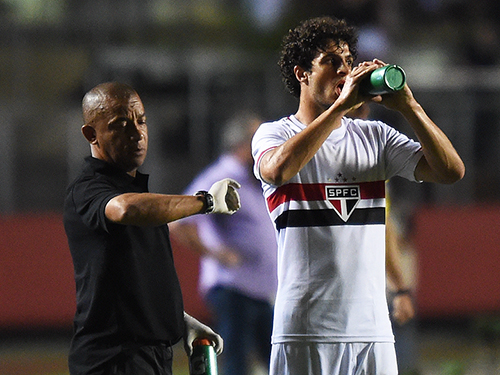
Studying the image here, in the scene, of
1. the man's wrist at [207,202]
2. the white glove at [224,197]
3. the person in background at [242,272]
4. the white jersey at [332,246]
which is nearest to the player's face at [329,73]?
the white jersey at [332,246]

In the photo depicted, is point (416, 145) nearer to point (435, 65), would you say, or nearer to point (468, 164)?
point (468, 164)

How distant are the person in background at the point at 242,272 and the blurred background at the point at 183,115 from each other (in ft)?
12.1

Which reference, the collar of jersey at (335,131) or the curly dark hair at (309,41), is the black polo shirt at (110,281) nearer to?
the collar of jersey at (335,131)

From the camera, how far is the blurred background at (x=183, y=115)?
9.16 m

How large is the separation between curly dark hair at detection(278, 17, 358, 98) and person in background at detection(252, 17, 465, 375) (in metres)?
0.11

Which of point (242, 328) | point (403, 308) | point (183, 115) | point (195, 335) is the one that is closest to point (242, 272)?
point (242, 328)

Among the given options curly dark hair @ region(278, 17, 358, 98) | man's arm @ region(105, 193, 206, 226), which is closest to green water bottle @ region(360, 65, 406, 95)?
curly dark hair @ region(278, 17, 358, 98)

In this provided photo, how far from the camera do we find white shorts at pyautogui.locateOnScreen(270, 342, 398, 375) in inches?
113

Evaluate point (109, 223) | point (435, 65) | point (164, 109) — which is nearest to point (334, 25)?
point (109, 223)

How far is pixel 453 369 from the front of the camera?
19.2 ft

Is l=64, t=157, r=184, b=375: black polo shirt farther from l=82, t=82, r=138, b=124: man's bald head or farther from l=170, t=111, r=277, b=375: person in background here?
l=170, t=111, r=277, b=375: person in background

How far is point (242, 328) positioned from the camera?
203 inches

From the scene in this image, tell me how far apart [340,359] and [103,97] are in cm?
120

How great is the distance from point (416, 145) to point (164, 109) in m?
6.78
